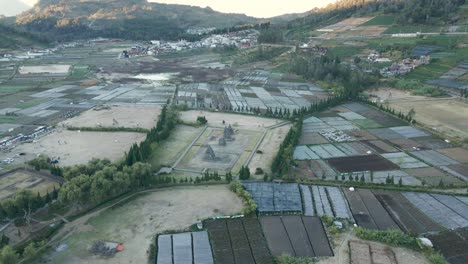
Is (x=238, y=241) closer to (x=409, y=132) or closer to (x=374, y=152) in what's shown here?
(x=374, y=152)

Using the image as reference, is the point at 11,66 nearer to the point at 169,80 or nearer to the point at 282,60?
the point at 169,80

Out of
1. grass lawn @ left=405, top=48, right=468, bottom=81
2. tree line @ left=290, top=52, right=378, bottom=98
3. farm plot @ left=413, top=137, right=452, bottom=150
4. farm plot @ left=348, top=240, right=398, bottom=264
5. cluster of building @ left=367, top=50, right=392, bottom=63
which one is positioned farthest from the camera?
cluster of building @ left=367, top=50, right=392, bottom=63

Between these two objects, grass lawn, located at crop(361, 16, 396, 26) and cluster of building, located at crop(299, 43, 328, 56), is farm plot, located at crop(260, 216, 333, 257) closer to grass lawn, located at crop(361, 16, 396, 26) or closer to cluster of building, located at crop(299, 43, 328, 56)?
cluster of building, located at crop(299, 43, 328, 56)

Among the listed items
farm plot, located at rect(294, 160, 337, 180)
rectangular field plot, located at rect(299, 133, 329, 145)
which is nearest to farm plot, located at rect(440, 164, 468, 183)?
farm plot, located at rect(294, 160, 337, 180)

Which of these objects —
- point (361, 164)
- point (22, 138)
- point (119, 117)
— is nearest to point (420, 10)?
point (361, 164)

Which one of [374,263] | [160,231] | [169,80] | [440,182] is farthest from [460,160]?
[169,80]
